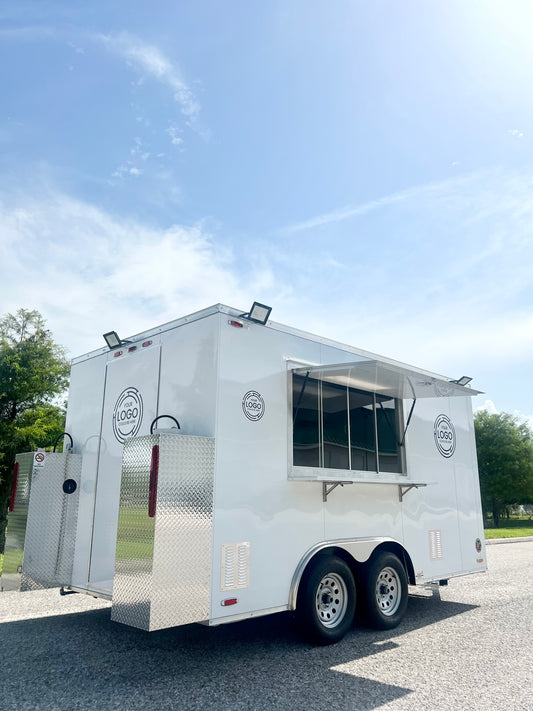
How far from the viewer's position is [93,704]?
3688 millimetres

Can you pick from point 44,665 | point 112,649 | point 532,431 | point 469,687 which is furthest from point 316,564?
point 532,431

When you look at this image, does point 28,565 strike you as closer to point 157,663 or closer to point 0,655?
point 0,655

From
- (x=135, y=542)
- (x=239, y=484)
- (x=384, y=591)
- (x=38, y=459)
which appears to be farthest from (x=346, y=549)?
(x=38, y=459)

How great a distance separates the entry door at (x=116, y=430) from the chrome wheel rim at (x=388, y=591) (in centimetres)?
275

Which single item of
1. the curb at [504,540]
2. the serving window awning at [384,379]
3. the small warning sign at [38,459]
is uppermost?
the serving window awning at [384,379]

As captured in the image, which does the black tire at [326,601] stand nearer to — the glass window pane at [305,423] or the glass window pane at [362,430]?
the glass window pane at [305,423]

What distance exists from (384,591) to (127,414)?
329 cm

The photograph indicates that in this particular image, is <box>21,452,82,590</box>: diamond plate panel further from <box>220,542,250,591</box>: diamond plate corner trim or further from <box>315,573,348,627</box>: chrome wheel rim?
<box>315,573,348,627</box>: chrome wheel rim

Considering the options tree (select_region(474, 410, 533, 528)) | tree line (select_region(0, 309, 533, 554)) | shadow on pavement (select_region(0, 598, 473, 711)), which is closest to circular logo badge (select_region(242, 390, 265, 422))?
shadow on pavement (select_region(0, 598, 473, 711))

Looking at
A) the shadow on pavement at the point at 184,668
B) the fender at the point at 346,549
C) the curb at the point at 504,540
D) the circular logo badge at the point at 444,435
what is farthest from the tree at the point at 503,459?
the shadow on pavement at the point at 184,668

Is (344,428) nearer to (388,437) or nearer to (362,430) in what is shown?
(362,430)

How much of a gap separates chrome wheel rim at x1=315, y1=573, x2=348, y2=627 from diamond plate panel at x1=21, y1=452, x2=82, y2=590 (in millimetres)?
2577

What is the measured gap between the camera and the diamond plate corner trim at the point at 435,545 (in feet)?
21.6

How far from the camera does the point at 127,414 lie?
5.57 metres
